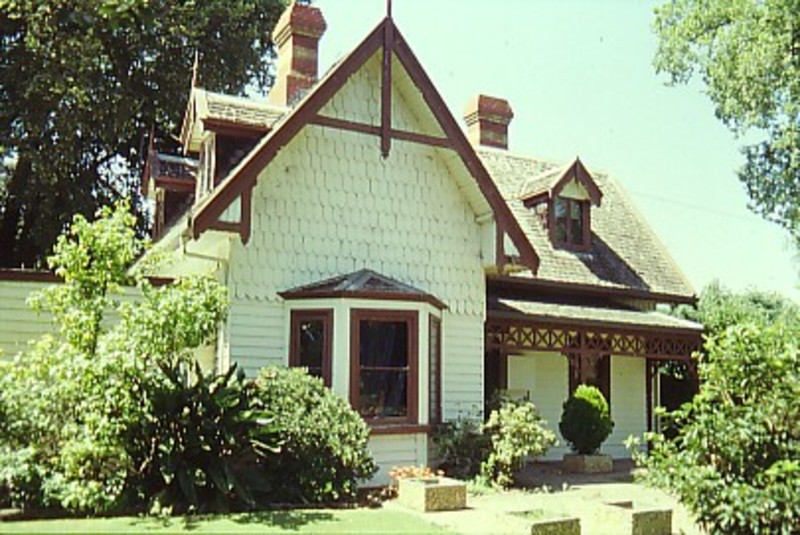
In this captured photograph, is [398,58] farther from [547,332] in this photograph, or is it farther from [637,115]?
[637,115]

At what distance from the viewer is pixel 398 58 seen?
14961mm

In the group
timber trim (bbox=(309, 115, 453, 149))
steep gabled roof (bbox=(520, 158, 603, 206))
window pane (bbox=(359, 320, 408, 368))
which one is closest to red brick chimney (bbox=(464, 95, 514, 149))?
steep gabled roof (bbox=(520, 158, 603, 206))

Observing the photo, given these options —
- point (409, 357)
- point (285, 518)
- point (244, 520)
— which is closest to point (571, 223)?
point (409, 357)

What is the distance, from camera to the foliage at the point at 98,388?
10.2 metres

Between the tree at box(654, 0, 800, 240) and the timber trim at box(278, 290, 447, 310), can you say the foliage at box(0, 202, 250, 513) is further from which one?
the tree at box(654, 0, 800, 240)

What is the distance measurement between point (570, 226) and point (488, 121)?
501 centimetres

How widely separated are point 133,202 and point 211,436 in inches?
776

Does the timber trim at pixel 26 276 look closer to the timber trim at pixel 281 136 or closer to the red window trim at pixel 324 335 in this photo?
the timber trim at pixel 281 136

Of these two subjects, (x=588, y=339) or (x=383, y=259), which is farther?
(x=588, y=339)

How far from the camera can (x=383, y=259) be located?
15.2m

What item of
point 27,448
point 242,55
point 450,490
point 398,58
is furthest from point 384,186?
point 242,55

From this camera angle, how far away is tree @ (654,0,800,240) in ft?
77.4

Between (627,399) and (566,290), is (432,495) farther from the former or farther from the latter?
(627,399)

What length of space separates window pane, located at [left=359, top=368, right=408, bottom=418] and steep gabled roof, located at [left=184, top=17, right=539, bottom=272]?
364cm
